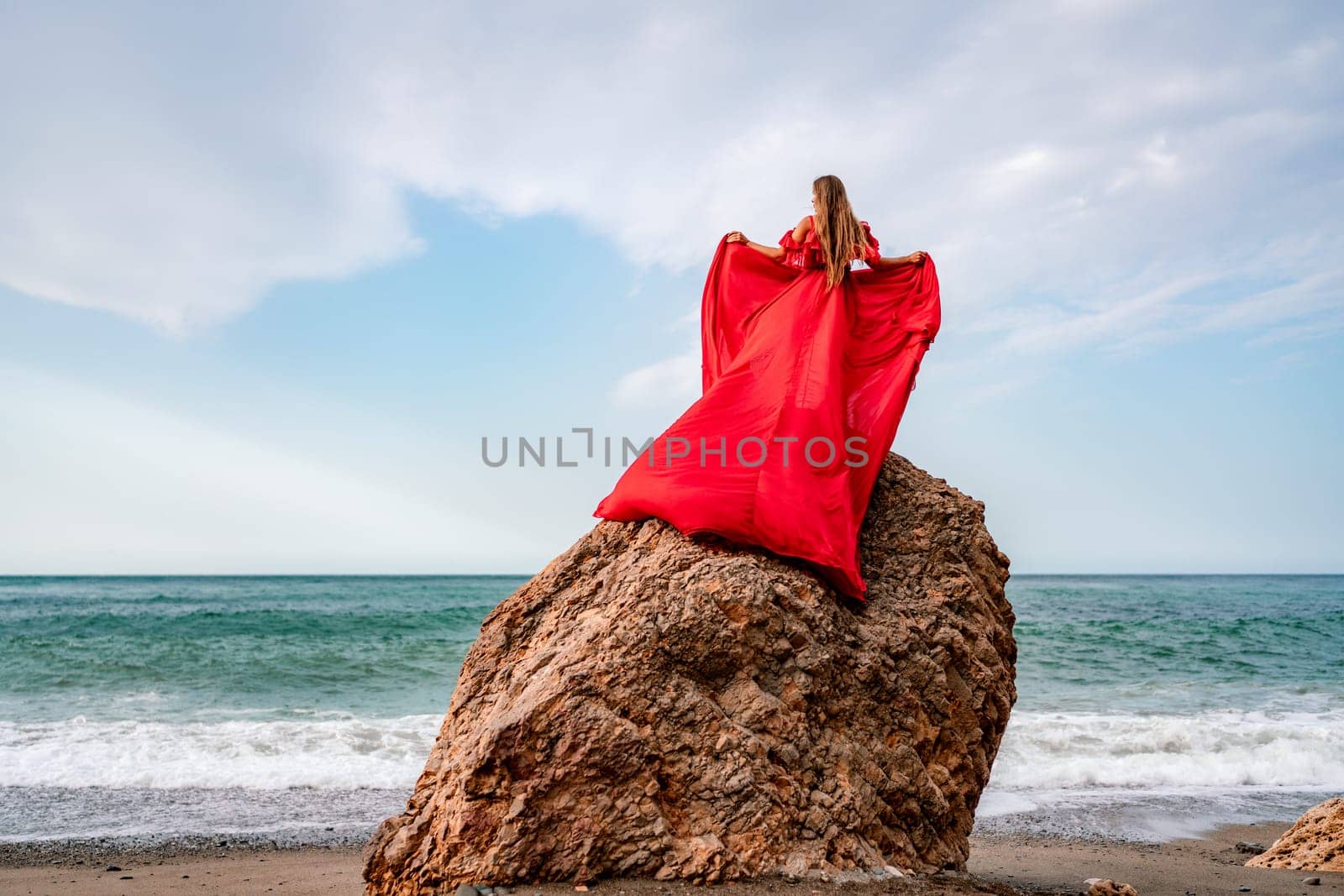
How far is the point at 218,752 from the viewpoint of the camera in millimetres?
8266

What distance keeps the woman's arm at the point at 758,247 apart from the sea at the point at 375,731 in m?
4.62

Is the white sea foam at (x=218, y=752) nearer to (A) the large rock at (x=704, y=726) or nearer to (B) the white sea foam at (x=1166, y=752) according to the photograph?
(A) the large rock at (x=704, y=726)

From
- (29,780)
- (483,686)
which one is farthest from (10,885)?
(483,686)

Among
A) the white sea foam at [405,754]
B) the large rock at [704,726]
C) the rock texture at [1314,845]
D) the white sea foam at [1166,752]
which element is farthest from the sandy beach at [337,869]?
the white sea foam at [1166,752]

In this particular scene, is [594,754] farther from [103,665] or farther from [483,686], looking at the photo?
[103,665]

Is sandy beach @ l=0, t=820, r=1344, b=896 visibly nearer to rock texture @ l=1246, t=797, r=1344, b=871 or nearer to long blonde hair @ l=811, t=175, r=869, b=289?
rock texture @ l=1246, t=797, r=1344, b=871

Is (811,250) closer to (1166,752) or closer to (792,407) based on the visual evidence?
(792,407)

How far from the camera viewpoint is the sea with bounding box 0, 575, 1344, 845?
6789mm

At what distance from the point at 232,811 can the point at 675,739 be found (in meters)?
5.22

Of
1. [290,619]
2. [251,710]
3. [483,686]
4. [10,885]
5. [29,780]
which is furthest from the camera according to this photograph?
[290,619]

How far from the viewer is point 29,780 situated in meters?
7.32

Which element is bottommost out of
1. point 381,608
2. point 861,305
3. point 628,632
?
point 381,608

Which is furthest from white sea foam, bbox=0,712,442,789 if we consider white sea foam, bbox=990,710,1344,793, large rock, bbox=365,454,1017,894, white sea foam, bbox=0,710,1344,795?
white sea foam, bbox=990,710,1344,793

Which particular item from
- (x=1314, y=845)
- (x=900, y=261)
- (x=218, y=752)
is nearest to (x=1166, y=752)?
(x=1314, y=845)
